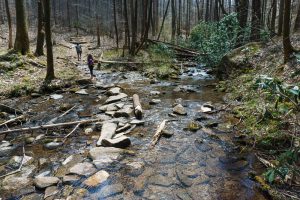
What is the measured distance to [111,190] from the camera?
5.45m

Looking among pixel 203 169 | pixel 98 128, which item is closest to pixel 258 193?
pixel 203 169

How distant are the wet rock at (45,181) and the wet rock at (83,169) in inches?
17.1

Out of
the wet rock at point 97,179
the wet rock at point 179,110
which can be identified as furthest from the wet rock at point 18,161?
the wet rock at point 179,110

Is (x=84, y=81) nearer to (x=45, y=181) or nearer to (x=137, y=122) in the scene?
(x=137, y=122)

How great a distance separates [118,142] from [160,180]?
1.93 meters

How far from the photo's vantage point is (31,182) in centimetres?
576

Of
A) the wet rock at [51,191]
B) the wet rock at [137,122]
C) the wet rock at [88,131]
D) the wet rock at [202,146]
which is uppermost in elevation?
the wet rock at [137,122]

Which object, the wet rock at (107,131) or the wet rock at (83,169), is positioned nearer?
the wet rock at (83,169)

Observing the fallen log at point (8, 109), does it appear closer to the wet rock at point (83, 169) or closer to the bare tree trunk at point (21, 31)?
the wet rock at point (83, 169)

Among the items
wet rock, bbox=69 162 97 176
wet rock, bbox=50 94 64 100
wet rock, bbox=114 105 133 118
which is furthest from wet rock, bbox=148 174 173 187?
wet rock, bbox=50 94 64 100

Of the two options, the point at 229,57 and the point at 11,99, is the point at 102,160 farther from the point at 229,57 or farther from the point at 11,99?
the point at 229,57

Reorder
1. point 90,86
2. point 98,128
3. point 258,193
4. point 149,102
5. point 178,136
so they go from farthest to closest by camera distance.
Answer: point 90,86 → point 149,102 → point 98,128 → point 178,136 → point 258,193

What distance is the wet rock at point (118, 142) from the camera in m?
7.28

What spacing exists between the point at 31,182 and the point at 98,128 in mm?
3188
